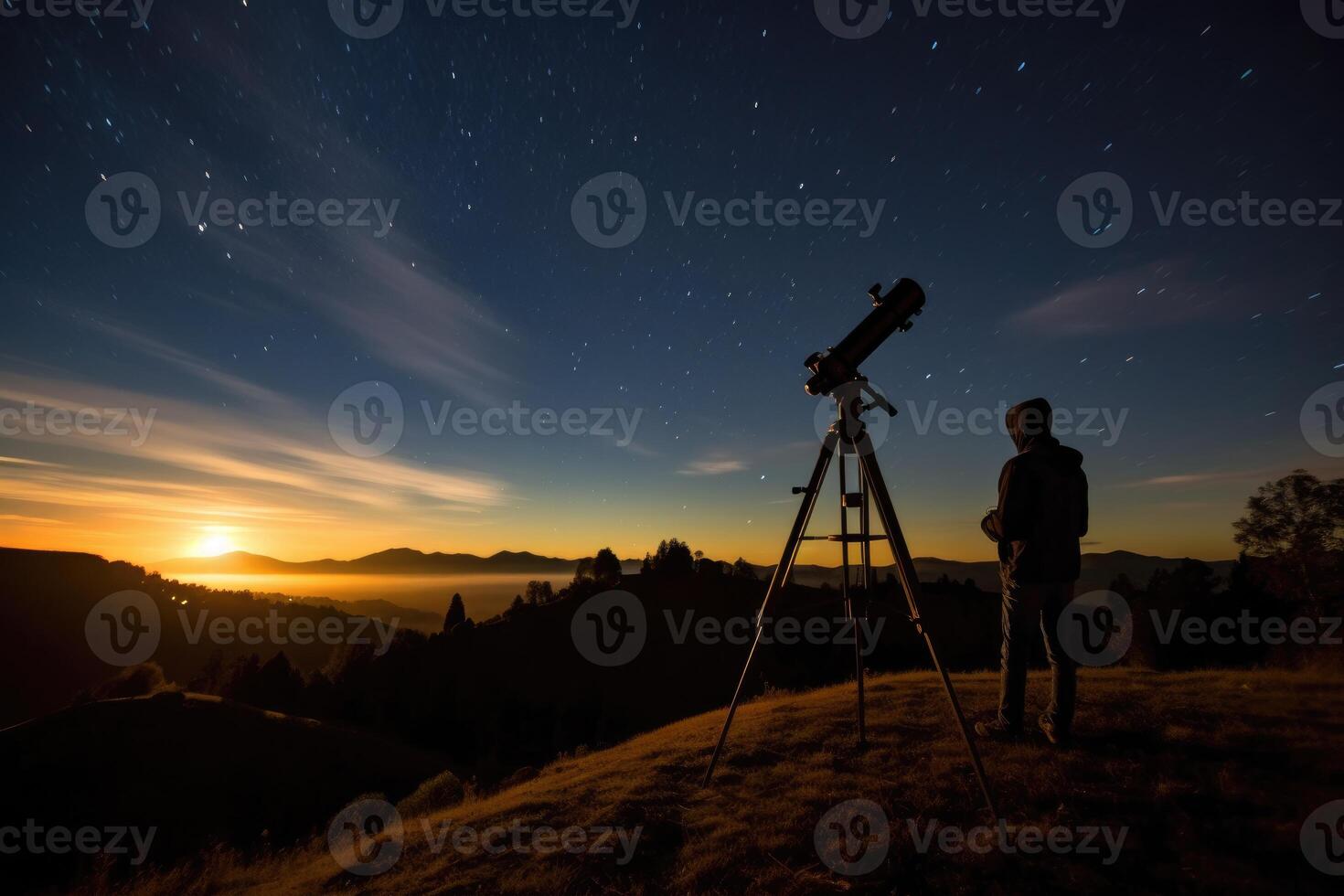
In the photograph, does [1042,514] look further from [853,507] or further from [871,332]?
[871,332]

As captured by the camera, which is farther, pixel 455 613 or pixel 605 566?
pixel 605 566

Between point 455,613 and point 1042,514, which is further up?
point 1042,514

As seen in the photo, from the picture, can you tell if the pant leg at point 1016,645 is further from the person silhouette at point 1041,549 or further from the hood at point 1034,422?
the hood at point 1034,422

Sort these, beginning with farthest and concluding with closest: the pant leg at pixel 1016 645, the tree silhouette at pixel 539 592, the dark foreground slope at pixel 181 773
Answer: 1. the tree silhouette at pixel 539 592
2. the dark foreground slope at pixel 181 773
3. the pant leg at pixel 1016 645

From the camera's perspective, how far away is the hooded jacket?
4992mm

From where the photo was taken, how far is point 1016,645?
17.0 feet

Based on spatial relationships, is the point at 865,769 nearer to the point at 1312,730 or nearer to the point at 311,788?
the point at 1312,730

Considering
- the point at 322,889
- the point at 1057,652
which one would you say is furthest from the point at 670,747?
the point at 1057,652

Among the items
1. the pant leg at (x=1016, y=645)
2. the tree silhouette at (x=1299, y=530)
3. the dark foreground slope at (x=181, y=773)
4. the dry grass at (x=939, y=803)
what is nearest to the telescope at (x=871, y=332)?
the pant leg at (x=1016, y=645)

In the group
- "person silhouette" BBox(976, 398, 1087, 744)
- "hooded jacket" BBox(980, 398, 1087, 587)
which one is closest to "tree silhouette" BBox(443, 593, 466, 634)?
"person silhouette" BBox(976, 398, 1087, 744)

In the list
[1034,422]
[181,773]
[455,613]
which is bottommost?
[181,773]

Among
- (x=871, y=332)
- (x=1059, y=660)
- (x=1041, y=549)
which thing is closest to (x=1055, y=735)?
(x=1059, y=660)

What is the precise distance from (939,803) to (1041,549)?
2.53 m

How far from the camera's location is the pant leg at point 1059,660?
16.1 ft
